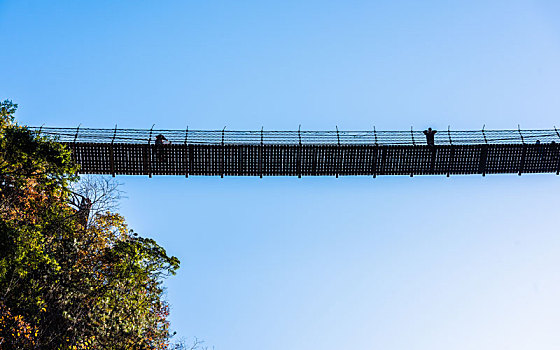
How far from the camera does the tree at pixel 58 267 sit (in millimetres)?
15586

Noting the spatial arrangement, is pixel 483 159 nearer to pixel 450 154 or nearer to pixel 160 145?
pixel 450 154

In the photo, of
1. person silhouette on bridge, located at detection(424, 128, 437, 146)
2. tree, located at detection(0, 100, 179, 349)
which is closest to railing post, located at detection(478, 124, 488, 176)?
person silhouette on bridge, located at detection(424, 128, 437, 146)

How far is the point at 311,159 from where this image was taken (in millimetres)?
21750

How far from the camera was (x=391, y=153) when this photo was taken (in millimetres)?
22000

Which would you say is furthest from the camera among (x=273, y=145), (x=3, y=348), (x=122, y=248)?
(x=273, y=145)

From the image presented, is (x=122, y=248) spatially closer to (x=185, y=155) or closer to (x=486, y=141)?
(x=185, y=155)

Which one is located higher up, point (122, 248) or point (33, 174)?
point (33, 174)

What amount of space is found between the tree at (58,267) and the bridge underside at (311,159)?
9.39 ft

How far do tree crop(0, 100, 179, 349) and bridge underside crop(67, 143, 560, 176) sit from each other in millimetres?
2862

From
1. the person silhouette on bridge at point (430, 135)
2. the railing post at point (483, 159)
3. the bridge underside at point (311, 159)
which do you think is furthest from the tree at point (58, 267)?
the railing post at point (483, 159)

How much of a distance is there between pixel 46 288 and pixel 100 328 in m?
2.50

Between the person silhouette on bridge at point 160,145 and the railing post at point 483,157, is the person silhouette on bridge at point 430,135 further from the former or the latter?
the person silhouette on bridge at point 160,145

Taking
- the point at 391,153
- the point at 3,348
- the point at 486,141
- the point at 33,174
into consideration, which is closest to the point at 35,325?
the point at 3,348

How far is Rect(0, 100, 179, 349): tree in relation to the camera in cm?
1559
